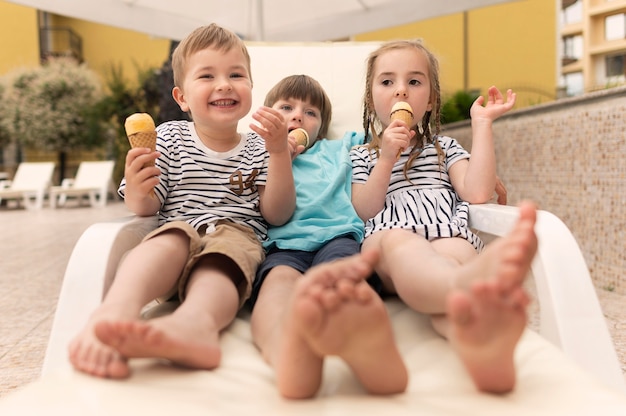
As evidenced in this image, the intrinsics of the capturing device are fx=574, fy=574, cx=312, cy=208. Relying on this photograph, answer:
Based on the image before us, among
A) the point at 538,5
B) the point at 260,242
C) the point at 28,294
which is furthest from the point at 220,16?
the point at 538,5

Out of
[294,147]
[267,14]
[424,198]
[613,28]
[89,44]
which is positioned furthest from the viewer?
[89,44]

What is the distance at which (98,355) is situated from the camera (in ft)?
2.90

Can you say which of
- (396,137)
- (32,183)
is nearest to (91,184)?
(32,183)

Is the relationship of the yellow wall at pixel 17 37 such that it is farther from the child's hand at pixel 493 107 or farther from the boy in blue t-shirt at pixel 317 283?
the child's hand at pixel 493 107

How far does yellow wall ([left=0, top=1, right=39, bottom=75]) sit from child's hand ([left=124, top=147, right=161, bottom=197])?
13.5 m

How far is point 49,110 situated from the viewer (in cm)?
1154

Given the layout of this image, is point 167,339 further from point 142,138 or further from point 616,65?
point 616,65

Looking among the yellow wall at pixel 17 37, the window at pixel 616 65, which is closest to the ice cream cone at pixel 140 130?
the window at pixel 616 65

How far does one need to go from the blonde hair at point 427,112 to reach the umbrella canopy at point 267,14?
182 centimetres

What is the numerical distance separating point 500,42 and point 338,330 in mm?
10449

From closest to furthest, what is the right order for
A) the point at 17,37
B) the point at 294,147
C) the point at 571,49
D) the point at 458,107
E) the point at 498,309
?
the point at 498,309 < the point at 294,147 < the point at 458,107 < the point at 571,49 < the point at 17,37

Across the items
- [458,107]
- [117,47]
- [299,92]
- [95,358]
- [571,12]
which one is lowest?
[95,358]

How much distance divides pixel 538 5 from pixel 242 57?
9.67 metres

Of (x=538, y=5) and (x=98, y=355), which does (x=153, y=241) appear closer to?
(x=98, y=355)
